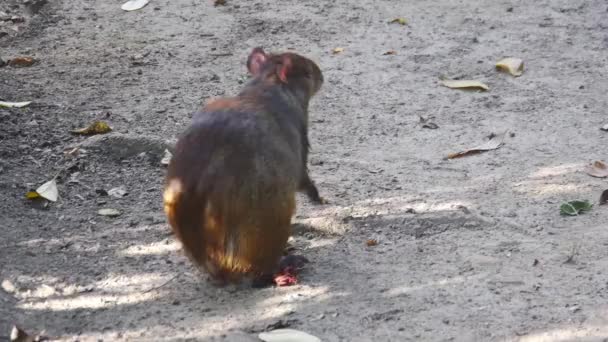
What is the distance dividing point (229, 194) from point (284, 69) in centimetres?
112

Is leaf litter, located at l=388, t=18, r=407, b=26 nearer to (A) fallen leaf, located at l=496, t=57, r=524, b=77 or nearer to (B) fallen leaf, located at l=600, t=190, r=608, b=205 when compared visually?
(A) fallen leaf, located at l=496, t=57, r=524, b=77

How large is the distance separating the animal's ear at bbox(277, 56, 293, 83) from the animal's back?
688mm

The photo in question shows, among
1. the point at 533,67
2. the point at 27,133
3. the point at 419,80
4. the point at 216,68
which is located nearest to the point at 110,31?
the point at 216,68

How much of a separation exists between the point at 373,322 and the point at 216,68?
9.94ft

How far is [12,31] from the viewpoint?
673 centimetres

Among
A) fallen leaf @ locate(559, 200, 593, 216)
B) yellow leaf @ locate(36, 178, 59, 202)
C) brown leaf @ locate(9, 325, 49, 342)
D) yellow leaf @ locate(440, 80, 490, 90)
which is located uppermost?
brown leaf @ locate(9, 325, 49, 342)

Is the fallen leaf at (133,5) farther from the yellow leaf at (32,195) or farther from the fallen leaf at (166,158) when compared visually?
the yellow leaf at (32,195)

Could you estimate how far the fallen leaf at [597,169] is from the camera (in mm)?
4480

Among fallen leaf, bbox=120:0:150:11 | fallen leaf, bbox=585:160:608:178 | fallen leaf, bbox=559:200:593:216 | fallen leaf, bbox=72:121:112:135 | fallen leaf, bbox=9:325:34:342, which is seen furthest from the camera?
fallen leaf, bbox=120:0:150:11

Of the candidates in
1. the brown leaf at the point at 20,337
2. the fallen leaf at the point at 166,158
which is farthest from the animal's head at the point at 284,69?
the brown leaf at the point at 20,337

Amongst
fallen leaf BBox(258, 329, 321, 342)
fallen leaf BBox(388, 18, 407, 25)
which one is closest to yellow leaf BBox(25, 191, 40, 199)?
fallen leaf BBox(258, 329, 321, 342)

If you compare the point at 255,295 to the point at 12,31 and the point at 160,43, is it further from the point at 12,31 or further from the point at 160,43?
the point at 12,31

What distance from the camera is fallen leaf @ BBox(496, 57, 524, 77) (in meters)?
5.79

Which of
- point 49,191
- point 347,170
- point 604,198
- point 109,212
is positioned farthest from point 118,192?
point 604,198
